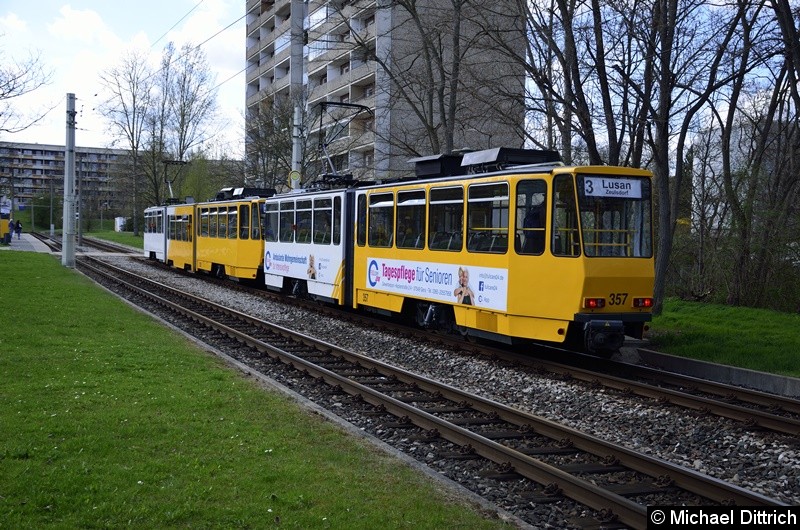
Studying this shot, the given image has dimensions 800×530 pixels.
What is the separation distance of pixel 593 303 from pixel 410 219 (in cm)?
450

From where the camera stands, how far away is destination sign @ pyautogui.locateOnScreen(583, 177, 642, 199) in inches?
435

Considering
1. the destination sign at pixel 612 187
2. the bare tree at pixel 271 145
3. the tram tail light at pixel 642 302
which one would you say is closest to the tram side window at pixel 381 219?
the destination sign at pixel 612 187

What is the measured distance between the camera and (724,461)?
707 centimetres

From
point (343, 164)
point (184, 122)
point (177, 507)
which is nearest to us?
point (177, 507)

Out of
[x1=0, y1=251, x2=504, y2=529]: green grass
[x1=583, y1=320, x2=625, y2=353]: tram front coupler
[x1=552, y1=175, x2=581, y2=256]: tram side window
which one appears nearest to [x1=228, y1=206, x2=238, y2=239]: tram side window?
[x1=0, y1=251, x2=504, y2=529]: green grass

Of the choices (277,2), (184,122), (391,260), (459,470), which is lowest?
(459,470)

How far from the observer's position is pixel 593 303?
35.7 feet

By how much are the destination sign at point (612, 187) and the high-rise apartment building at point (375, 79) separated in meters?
6.27

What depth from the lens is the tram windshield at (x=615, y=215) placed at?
11.0 meters

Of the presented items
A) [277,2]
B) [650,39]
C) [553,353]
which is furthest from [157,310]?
[277,2]

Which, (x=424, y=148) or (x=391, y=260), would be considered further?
(x=424, y=148)

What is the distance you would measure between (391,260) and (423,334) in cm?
167

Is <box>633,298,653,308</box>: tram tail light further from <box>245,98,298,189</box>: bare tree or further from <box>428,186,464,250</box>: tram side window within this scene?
<box>245,98,298,189</box>: bare tree

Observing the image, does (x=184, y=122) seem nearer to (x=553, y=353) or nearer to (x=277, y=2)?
(x=277, y=2)
